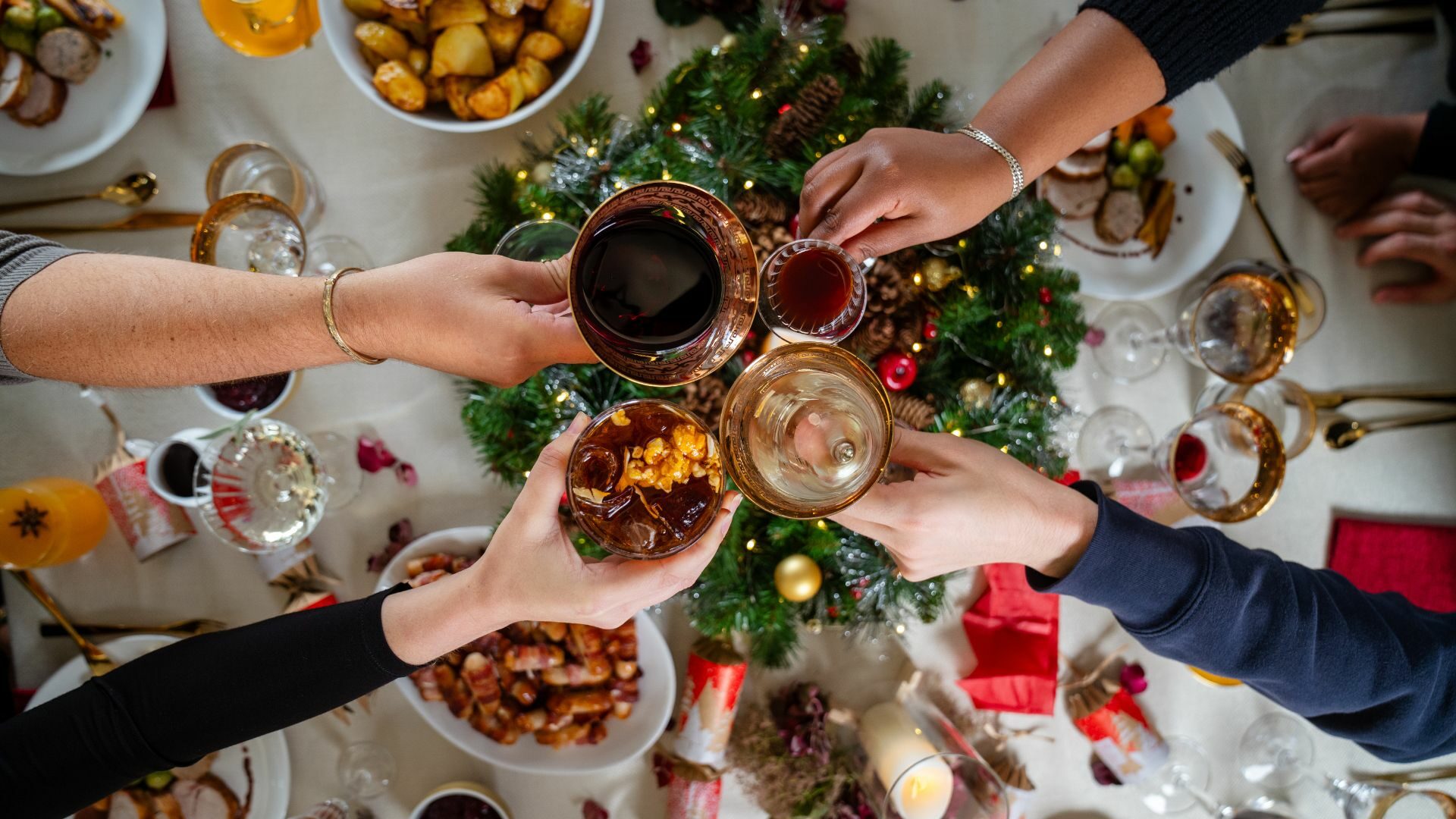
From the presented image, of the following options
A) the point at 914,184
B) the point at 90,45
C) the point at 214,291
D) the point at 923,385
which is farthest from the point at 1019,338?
the point at 90,45

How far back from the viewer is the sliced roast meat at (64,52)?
4.40 ft

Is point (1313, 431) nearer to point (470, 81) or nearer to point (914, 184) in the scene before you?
point (914, 184)

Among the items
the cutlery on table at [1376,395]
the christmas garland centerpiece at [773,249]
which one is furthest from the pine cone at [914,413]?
the cutlery on table at [1376,395]

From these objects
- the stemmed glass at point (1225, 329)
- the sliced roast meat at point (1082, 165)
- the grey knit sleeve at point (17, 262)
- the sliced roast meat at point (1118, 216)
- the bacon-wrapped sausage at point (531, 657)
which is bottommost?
the bacon-wrapped sausage at point (531, 657)

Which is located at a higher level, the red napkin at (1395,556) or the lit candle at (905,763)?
the red napkin at (1395,556)

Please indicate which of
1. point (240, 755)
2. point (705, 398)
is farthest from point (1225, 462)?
point (240, 755)

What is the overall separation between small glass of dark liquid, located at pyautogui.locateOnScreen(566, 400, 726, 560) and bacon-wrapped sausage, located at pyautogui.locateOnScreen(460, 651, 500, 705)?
52 centimetres

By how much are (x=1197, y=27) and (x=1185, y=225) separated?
1.65ft

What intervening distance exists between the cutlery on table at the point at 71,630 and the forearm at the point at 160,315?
610 millimetres

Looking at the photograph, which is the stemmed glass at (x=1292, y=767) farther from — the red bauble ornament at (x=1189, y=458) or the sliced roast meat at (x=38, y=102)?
the sliced roast meat at (x=38, y=102)

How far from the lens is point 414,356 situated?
1.01 metres

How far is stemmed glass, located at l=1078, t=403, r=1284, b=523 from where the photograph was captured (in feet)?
4.60

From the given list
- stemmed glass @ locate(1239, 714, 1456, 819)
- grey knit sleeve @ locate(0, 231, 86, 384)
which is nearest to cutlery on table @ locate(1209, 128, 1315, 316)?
stemmed glass @ locate(1239, 714, 1456, 819)

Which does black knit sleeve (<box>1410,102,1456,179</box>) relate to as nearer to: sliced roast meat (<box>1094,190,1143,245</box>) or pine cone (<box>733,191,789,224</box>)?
sliced roast meat (<box>1094,190,1143,245</box>)
